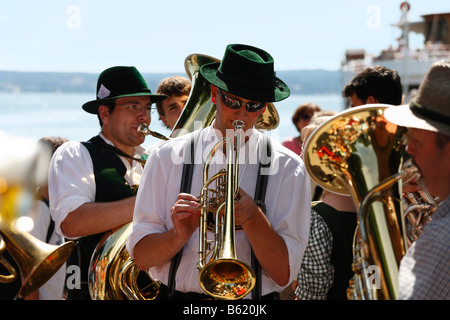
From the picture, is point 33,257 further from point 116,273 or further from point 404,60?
point 404,60

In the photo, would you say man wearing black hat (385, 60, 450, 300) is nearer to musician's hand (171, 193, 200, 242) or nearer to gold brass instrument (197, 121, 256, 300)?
gold brass instrument (197, 121, 256, 300)

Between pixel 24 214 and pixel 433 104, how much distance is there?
2.90 meters

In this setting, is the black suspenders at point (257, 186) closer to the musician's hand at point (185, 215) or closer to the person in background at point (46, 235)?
the musician's hand at point (185, 215)

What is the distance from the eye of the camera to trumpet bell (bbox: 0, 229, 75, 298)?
3.48 m

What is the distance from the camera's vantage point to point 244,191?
111 inches

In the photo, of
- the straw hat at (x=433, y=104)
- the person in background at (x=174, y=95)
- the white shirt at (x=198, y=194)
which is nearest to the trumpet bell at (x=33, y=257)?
the white shirt at (x=198, y=194)

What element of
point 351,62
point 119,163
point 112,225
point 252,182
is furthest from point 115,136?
point 351,62

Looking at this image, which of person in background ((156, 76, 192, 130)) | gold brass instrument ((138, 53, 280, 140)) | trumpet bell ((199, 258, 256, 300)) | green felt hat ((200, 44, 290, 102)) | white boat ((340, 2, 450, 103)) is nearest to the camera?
trumpet bell ((199, 258, 256, 300))

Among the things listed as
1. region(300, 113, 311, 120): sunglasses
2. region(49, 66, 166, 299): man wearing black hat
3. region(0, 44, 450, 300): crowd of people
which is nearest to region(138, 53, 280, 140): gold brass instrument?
region(49, 66, 166, 299): man wearing black hat

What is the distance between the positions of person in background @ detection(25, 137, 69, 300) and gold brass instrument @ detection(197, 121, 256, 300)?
237 centimetres

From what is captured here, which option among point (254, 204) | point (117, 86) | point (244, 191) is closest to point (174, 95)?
point (117, 86)

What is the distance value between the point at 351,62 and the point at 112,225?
945 inches

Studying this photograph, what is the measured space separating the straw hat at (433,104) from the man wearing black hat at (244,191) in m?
0.73
